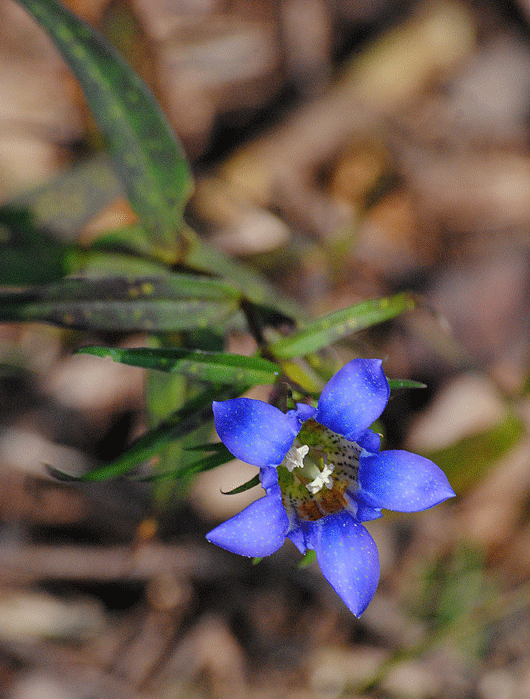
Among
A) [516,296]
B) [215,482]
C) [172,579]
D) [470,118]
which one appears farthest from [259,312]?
[470,118]

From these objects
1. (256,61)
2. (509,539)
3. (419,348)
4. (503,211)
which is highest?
(256,61)

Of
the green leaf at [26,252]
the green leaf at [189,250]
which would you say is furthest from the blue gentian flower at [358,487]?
the green leaf at [26,252]

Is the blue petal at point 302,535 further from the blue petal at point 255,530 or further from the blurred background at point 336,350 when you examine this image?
the blurred background at point 336,350

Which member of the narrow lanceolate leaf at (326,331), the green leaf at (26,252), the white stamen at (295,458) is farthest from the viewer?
the green leaf at (26,252)

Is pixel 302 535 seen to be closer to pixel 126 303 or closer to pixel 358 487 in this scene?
pixel 358 487

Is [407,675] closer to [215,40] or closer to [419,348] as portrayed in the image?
[419,348]

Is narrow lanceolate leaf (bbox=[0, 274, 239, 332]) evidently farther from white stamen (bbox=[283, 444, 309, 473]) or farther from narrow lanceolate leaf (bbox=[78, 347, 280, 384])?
white stamen (bbox=[283, 444, 309, 473])

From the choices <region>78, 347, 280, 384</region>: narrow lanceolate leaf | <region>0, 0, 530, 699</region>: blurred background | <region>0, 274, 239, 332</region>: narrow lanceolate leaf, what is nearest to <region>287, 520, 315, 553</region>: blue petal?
<region>78, 347, 280, 384</region>: narrow lanceolate leaf
